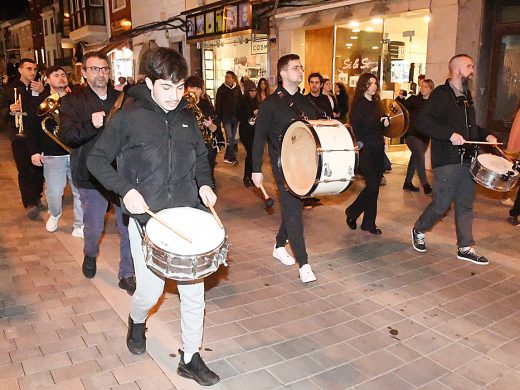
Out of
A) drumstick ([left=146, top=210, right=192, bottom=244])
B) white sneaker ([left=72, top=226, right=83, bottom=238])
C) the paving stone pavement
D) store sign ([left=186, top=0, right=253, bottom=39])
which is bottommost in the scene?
the paving stone pavement

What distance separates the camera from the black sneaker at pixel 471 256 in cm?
551

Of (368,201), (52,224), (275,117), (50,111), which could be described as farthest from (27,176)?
(368,201)

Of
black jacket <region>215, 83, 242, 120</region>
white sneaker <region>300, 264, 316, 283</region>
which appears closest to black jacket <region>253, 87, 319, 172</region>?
white sneaker <region>300, 264, 316, 283</region>

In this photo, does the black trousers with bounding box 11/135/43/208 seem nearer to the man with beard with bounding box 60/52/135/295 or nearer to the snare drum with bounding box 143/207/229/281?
the man with beard with bounding box 60/52/135/295

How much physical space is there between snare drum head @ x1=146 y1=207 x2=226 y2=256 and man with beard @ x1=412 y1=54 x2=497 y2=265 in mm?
3134

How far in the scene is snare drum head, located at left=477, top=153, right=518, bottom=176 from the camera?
16.9 ft

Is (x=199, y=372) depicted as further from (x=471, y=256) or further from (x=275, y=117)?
(x=471, y=256)

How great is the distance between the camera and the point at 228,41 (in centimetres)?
1703

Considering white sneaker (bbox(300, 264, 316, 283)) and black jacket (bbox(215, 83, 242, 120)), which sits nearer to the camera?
white sneaker (bbox(300, 264, 316, 283))

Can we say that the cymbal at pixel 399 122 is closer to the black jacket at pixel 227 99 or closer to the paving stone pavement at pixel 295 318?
the paving stone pavement at pixel 295 318

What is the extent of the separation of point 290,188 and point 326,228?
2.18 meters

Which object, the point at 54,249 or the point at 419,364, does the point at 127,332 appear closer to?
the point at 419,364

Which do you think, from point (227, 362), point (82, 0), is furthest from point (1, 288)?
point (82, 0)

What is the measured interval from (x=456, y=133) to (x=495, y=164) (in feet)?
1.74
